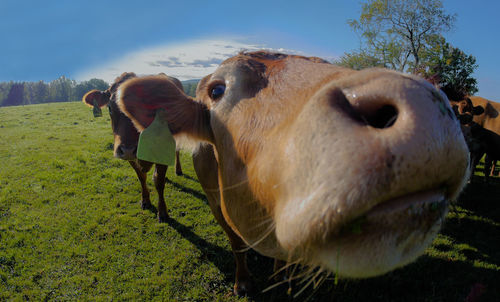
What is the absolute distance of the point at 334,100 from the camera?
4.23 feet

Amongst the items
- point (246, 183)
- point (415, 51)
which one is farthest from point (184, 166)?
point (415, 51)

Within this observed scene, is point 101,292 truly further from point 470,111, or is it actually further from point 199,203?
point 470,111

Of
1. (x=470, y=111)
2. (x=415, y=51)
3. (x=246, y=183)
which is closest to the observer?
(x=246, y=183)

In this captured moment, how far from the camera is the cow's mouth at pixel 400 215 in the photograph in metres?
1.16

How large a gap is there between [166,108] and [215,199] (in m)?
1.62

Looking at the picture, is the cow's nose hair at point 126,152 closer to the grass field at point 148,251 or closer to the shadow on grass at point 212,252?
the grass field at point 148,251

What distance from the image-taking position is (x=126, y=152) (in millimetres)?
5426

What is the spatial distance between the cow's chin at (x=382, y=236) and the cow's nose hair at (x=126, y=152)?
4.80 metres

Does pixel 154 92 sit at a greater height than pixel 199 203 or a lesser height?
greater

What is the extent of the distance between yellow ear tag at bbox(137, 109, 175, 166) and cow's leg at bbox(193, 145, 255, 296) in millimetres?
847

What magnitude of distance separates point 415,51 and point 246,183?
33.4 meters

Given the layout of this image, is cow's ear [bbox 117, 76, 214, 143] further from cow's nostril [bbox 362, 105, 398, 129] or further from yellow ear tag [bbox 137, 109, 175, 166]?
cow's nostril [bbox 362, 105, 398, 129]

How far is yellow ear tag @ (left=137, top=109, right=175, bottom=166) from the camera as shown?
245 cm

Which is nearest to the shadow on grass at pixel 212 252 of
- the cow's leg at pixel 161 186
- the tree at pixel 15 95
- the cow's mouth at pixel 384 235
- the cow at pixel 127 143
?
the cow's leg at pixel 161 186
